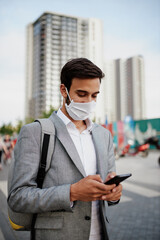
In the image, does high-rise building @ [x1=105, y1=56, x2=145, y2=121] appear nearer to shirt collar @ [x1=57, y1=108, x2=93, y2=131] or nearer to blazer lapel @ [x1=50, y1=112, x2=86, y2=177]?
shirt collar @ [x1=57, y1=108, x2=93, y2=131]

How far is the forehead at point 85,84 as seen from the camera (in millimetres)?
1334

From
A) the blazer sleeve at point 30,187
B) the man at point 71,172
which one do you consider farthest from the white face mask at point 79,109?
the blazer sleeve at point 30,187

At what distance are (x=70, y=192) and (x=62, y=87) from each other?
735mm

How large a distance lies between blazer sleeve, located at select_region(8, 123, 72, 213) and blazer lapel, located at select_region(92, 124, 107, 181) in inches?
13.4

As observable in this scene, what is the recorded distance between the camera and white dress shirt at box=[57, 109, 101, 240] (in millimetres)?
1346

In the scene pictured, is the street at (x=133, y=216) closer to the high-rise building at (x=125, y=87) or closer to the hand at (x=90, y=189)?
the hand at (x=90, y=189)

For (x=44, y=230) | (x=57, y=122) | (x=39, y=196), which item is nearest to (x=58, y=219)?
(x=44, y=230)

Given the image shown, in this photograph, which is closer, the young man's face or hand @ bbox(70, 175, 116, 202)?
hand @ bbox(70, 175, 116, 202)

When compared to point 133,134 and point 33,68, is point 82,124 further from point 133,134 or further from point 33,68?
point 33,68

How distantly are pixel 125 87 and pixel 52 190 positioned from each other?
136m

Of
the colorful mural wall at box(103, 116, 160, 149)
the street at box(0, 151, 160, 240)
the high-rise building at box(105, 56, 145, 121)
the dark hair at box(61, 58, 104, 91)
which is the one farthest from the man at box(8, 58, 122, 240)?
the high-rise building at box(105, 56, 145, 121)

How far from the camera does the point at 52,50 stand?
97.0m

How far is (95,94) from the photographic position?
1.43 metres

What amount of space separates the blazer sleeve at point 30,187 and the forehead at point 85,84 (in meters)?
0.38
